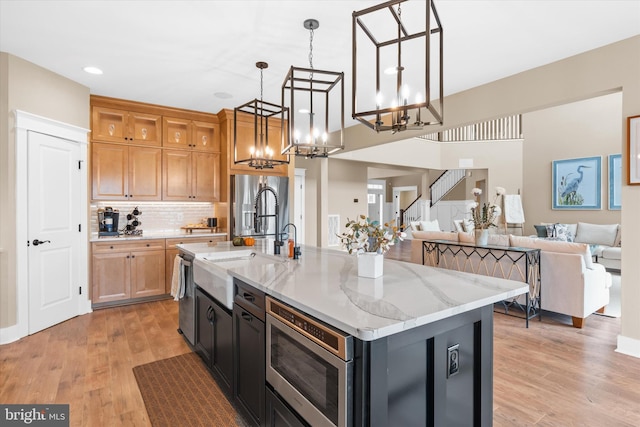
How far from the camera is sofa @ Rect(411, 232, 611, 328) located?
3.56m

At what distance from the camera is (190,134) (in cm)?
525

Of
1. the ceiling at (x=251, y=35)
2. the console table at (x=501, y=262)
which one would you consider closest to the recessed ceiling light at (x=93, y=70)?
A: the ceiling at (x=251, y=35)

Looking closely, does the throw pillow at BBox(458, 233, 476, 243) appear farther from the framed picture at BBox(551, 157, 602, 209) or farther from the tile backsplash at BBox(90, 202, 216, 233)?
the framed picture at BBox(551, 157, 602, 209)

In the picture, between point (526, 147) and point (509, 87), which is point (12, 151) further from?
point (526, 147)

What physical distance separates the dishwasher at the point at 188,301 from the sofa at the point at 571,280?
3.80 metres

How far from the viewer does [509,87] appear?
3.77 m

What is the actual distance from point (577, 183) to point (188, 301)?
332 inches

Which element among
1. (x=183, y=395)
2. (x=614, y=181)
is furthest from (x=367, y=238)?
(x=614, y=181)

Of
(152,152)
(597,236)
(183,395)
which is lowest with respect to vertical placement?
(183,395)

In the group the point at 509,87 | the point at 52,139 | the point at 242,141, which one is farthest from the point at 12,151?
the point at 509,87

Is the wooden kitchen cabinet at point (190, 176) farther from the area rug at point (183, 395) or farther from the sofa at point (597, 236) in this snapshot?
the sofa at point (597, 236)

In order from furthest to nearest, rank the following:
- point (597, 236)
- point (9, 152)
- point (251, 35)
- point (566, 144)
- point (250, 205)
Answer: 1. point (566, 144)
2. point (597, 236)
3. point (250, 205)
4. point (9, 152)
5. point (251, 35)

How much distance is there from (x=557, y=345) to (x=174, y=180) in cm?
517

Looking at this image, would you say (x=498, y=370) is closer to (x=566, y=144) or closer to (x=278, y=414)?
(x=278, y=414)
